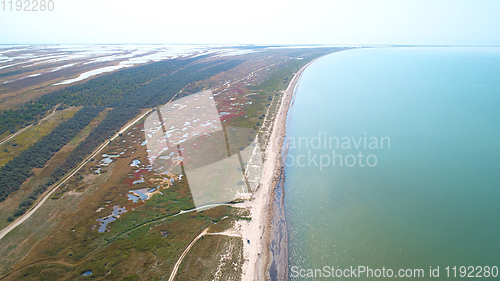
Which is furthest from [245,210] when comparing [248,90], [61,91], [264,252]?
[61,91]

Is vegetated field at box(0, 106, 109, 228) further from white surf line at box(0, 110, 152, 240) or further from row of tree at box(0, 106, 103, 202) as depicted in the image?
white surf line at box(0, 110, 152, 240)

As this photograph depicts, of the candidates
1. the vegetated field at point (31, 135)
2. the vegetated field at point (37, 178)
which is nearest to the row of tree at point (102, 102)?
the vegetated field at point (37, 178)

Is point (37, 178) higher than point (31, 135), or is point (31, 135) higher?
point (31, 135)

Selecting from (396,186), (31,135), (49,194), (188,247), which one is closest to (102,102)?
(31,135)

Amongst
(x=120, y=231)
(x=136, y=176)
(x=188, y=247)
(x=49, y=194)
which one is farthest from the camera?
(x=136, y=176)

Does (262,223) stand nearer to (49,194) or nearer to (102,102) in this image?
(49,194)
